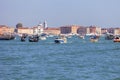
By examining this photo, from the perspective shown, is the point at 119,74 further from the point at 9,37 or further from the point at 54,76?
the point at 9,37

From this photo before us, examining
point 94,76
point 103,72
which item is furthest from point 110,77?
point 103,72

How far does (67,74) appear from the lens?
80.9 feet

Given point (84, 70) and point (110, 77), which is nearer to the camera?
point (110, 77)

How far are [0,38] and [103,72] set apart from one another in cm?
8818

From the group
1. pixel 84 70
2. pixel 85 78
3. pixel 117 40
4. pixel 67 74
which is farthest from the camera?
pixel 117 40

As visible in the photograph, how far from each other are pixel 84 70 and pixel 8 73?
4.66m

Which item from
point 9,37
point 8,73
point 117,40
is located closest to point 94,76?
point 8,73

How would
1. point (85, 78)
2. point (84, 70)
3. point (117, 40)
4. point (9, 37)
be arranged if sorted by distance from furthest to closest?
point (9, 37) → point (117, 40) → point (84, 70) → point (85, 78)

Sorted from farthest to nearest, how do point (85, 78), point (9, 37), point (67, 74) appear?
point (9, 37) < point (67, 74) < point (85, 78)

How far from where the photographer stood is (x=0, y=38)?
4429 inches

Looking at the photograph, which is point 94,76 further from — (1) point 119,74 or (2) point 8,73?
(2) point 8,73

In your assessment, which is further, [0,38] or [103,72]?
[0,38]

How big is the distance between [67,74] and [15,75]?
271 centimetres

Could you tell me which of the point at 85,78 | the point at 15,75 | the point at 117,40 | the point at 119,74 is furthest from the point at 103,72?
the point at 117,40
